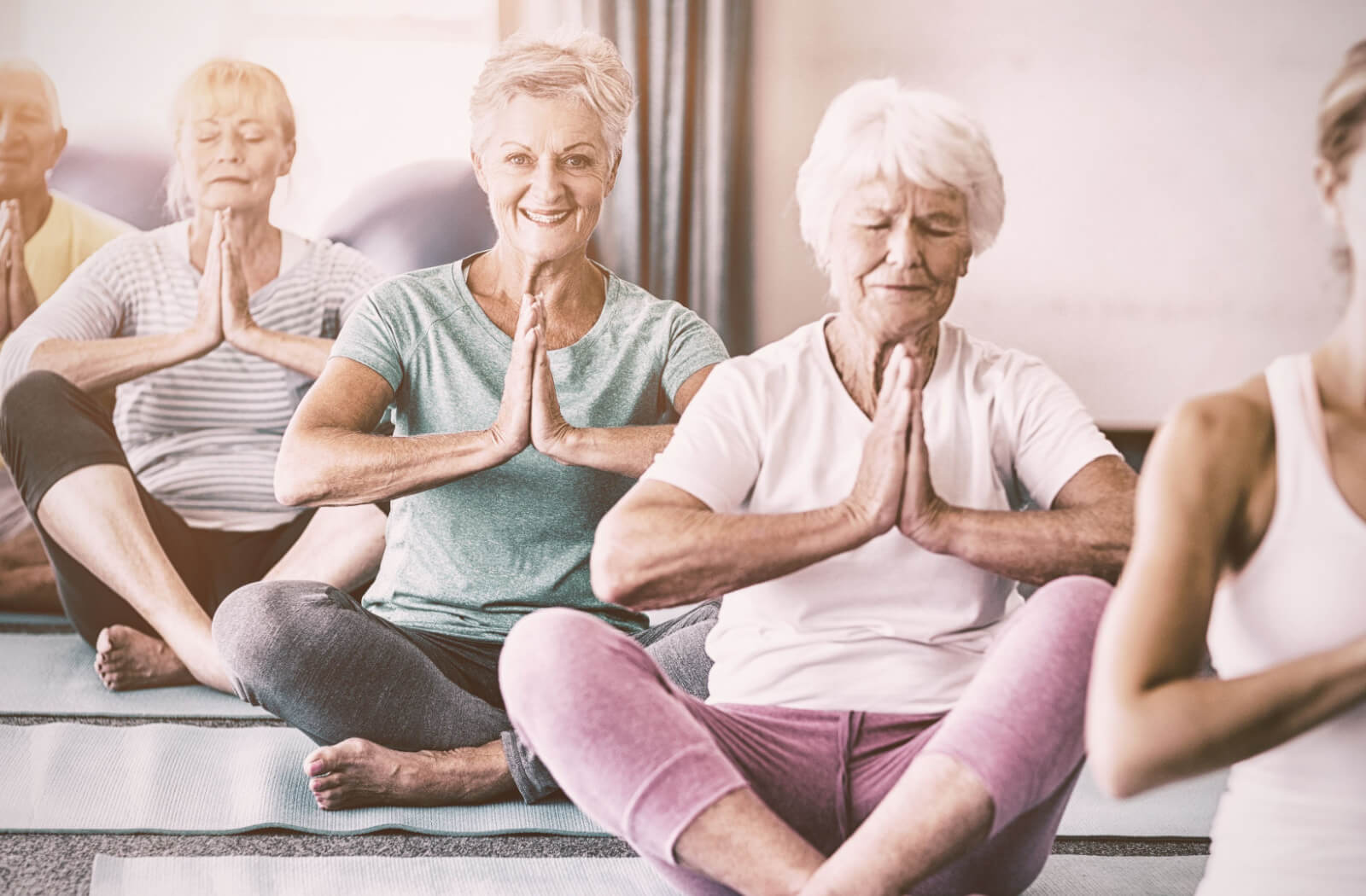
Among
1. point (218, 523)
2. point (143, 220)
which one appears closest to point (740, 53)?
point (143, 220)

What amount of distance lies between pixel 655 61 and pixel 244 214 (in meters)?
1.26

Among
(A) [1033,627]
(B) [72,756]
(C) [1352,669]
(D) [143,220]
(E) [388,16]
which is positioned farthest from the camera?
(E) [388,16]

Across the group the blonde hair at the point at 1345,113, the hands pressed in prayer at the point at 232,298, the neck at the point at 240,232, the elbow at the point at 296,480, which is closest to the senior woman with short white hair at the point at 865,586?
the blonde hair at the point at 1345,113

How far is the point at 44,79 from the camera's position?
136 inches

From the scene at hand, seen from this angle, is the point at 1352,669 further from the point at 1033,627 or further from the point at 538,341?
the point at 538,341

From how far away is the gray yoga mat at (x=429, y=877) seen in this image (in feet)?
5.54

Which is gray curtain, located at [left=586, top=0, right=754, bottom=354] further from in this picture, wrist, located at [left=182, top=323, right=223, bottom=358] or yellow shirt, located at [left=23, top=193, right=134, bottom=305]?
yellow shirt, located at [left=23, top=193, right=134, bottom=305]

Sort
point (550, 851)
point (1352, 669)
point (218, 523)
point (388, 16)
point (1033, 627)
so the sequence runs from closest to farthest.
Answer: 1. point (1352, 669)
2. point (1033, 627)
3. point (550, 851)
4. point (218, 523)
5. point (388, 16)

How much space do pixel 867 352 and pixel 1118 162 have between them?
101 inches

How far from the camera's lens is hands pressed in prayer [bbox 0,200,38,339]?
10.8 feet

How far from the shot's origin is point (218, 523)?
3.08 m

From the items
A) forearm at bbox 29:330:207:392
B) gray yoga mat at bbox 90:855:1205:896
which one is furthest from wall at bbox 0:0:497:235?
gray yoga mat at bbox 90:855:1205:896

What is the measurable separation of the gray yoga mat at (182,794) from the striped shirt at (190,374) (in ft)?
2.98

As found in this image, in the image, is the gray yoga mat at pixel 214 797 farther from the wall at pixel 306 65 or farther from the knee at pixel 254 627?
the wall at pixel 306 65
